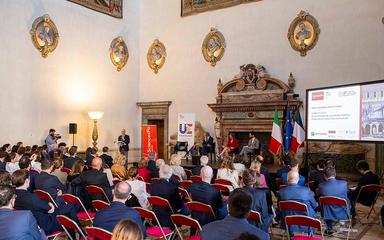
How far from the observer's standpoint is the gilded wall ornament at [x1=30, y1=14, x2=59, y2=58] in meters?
12.9

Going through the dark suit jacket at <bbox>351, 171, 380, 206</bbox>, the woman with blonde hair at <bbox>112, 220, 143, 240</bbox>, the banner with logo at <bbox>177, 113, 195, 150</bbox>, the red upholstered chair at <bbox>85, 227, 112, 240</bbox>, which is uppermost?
the banner with logo at <bbox>177, 113, 195, 150</bbox>

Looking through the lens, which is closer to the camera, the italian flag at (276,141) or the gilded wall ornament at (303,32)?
the italian flag at (276,141)

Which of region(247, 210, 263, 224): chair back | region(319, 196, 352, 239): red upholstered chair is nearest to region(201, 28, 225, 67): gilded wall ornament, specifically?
region(319, 196, 352, 239): red upholstered chair

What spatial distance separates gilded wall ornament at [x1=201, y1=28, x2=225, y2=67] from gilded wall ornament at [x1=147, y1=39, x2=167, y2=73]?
87.6 inches

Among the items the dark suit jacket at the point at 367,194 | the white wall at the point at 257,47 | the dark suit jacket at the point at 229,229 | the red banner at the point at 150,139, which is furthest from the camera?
the red banner at the point at 150,139

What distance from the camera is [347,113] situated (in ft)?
28.0

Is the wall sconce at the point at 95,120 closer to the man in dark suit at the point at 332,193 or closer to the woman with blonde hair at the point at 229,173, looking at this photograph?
the woman with blonde hair at the point at 229,173

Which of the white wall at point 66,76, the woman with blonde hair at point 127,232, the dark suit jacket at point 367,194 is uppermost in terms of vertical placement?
the white wall at point 66,76

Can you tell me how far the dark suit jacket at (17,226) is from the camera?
9.28 feet

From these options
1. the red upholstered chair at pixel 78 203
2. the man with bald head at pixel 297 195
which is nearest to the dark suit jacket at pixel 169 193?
the red upholstered chair at pixel 78 203

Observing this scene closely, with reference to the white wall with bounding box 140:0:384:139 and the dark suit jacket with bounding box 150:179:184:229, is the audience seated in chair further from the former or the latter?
the white wall with bounding box 140:0:384:139

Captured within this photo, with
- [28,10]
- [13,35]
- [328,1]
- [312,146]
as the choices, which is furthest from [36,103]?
[328,1]

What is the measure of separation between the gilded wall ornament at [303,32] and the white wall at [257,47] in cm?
17

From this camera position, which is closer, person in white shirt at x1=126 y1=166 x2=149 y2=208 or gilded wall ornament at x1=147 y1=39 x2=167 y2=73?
person in white shirt at x1=126 y1=166 x2=149 y2=208
